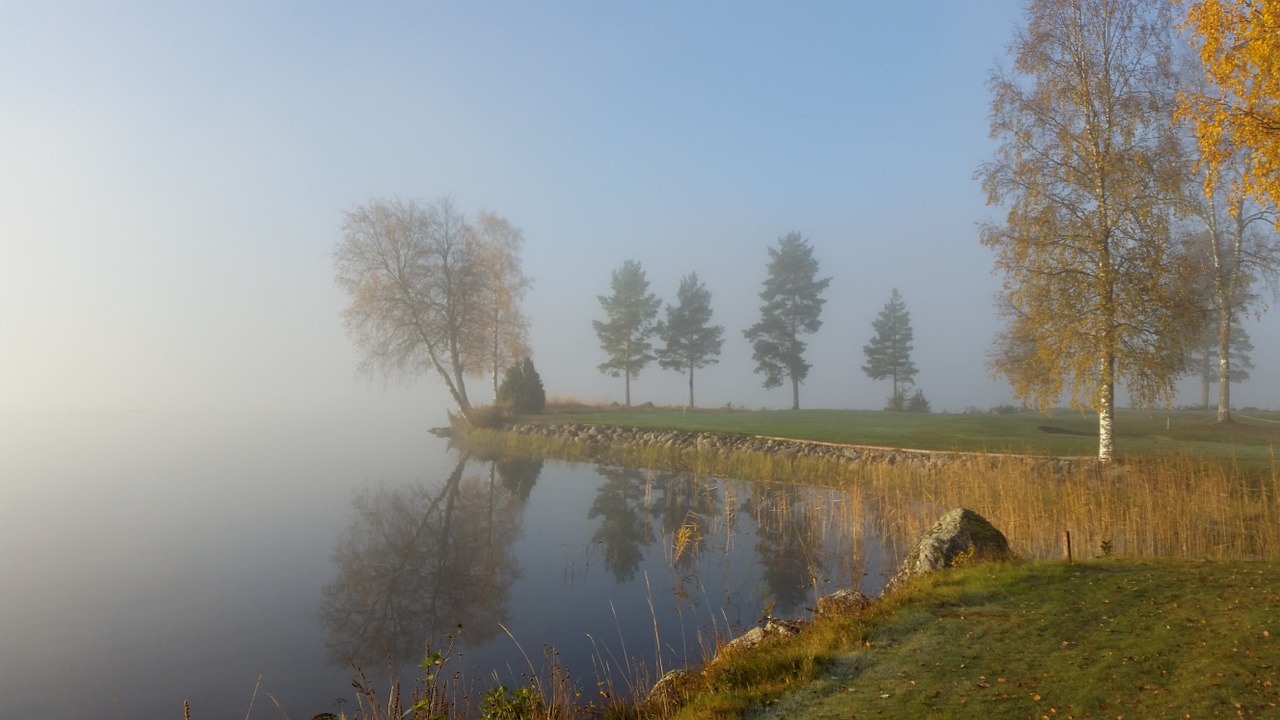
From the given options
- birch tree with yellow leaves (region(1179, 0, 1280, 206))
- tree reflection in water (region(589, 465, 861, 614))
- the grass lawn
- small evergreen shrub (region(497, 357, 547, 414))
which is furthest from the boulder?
small evergreen shrub (region(497, 357, 547, 414))

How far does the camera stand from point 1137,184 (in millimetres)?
14031

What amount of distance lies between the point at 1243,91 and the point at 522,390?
29950mm

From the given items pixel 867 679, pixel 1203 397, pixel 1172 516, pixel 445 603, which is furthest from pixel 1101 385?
pixel 1203 397

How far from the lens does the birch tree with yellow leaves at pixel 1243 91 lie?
874 cm

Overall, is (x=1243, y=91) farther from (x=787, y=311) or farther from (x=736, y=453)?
(x=787, y=311)

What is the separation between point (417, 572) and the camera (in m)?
12.1

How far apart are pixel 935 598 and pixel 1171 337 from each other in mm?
10460

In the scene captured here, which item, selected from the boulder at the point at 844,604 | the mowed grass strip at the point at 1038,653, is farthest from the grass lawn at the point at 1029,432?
the boulder at the point at 844,604

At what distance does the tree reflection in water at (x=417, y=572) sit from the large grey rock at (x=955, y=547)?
17.2 feet

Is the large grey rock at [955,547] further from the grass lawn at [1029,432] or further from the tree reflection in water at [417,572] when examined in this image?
the grass lawn at [1029,432]

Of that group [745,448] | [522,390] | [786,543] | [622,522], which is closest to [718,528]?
[786,543]

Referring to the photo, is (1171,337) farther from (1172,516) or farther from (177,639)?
(177,639)

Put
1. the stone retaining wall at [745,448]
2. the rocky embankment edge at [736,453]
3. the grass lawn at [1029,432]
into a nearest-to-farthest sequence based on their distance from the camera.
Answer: the stone retaining wall at [745,448]
the rocky embankment edge at [736,453]
the grass lawn at [1029,432]

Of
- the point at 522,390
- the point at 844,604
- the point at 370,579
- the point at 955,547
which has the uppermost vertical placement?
the point at 522,390
